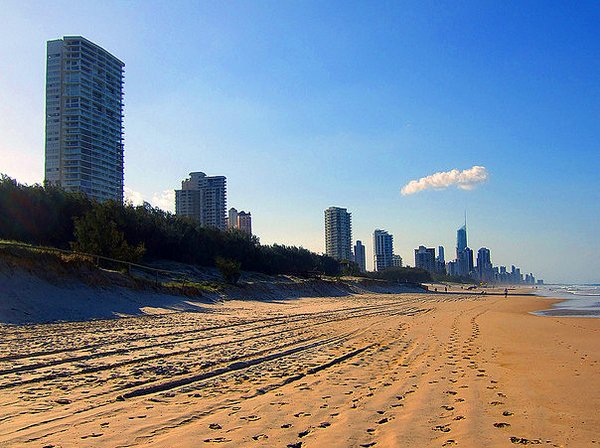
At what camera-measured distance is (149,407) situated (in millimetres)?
5887

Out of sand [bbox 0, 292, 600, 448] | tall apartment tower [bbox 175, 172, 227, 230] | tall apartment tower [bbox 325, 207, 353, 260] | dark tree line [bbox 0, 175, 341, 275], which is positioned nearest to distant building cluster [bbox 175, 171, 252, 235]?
tall apartment tower [bbox 175, 172, 227, 230]

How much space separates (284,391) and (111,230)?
24.3 m

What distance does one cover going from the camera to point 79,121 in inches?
3009

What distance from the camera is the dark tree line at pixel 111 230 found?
94.9 ft

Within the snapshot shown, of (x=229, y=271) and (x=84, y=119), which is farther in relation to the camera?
(x=84, y=119)

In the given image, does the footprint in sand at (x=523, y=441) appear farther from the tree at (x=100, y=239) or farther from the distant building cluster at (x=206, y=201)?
the distant building cluster at (x=206, y=201)

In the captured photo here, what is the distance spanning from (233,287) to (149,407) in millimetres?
27745

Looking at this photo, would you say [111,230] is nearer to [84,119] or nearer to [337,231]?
[84,119]

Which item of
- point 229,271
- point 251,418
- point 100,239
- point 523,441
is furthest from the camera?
point 229,271

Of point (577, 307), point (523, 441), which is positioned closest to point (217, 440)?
point (523, 441)

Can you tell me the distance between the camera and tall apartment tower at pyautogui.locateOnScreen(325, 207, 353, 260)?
563 feet

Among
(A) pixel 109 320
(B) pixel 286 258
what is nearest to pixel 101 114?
(B) pixel 286 258

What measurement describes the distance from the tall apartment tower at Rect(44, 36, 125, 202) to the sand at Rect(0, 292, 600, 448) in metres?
70.3

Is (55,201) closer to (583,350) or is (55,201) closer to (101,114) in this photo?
(583,350)
